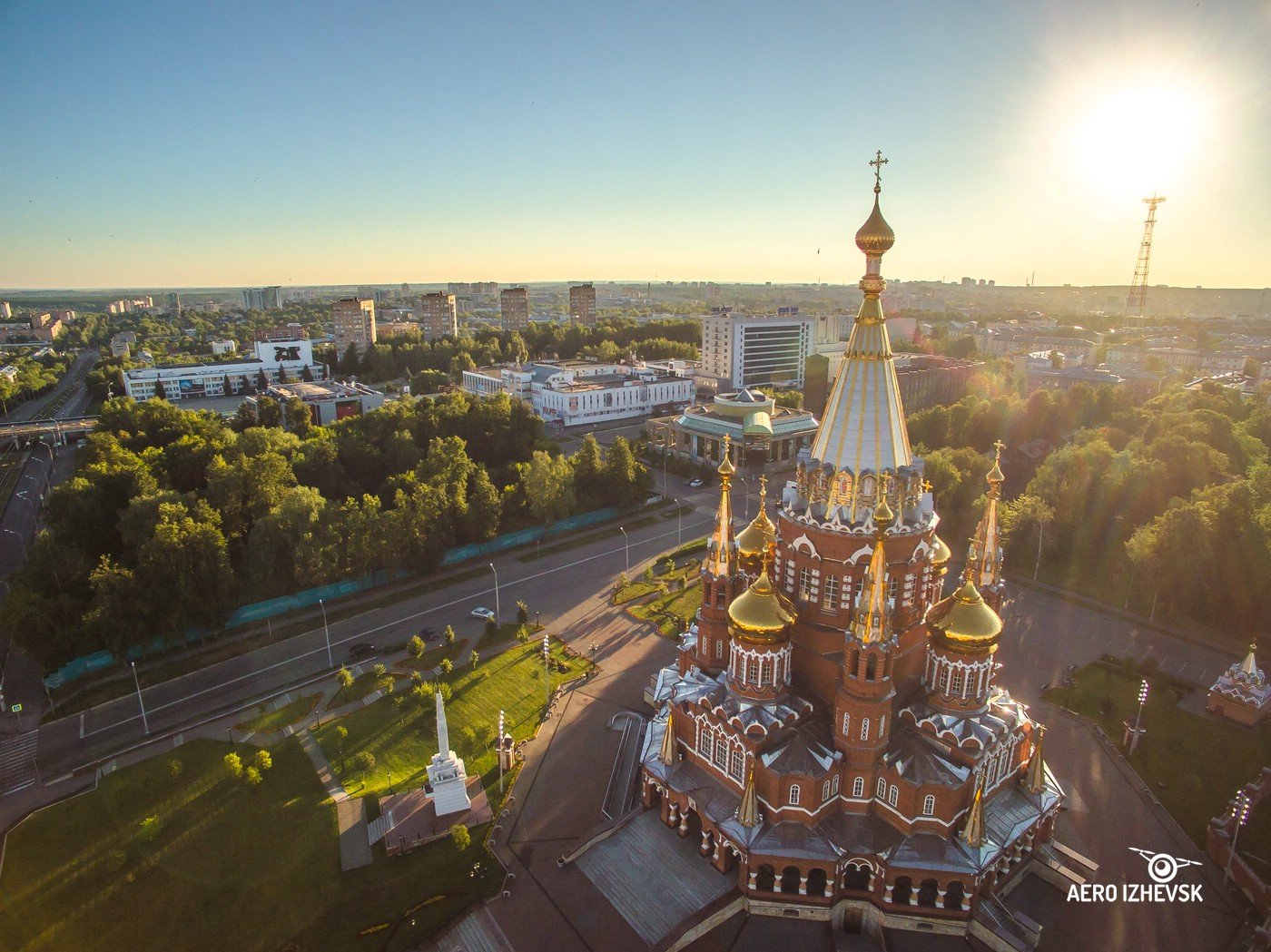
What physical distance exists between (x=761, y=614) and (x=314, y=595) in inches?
1227

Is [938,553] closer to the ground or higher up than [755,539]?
higher up

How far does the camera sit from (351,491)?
175 feet

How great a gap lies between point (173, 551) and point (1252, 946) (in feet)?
148

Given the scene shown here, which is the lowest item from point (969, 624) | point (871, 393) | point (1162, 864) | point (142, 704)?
point (142, 704)

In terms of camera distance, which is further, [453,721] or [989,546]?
[453,721]

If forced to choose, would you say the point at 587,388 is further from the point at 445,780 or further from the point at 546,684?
the point at 445,780

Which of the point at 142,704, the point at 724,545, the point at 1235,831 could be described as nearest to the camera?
the point at 1235,831

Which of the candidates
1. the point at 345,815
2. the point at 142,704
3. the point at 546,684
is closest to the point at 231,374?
the point at 142,704

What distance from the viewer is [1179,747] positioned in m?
28.2

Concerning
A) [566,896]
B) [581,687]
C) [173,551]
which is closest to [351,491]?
[173,551]

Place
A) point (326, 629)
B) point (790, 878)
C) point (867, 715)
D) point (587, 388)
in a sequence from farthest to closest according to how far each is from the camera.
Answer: point (587, 388)
point (326, 629)
point (790, 878)
point (867, 715)

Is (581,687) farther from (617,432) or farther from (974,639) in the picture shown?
(617,432)

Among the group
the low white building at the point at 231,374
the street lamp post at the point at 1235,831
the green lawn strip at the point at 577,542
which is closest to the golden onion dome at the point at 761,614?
the street lamp post at the point at 1235,831

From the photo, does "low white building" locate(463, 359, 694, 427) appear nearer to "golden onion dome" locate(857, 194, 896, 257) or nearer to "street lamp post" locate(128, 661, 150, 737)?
"street lamp post" locate(128, 661, 150, 737)
